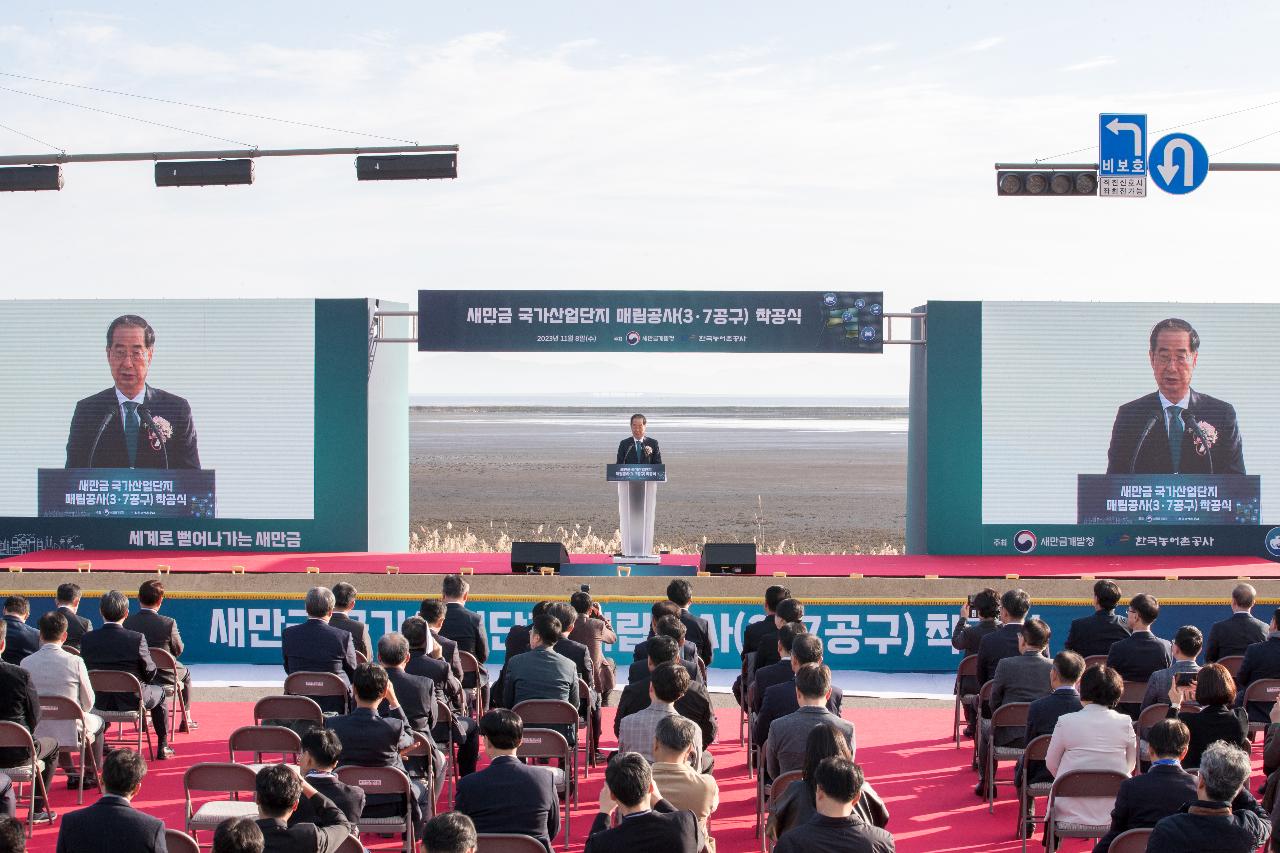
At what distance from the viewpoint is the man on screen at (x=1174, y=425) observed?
1709 centimetres

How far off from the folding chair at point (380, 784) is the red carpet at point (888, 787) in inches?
39.0

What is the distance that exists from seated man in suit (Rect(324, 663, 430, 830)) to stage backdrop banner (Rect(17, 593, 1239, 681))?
6438 mm

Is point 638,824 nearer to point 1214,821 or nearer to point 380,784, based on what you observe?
point 380,784

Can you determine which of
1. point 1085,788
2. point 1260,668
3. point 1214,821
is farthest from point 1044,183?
point 1214,821

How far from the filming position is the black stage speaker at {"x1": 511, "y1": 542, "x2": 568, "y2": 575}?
14391 mm

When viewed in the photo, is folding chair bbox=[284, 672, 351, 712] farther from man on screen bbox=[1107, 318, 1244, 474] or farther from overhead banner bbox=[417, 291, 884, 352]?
man on screen bbox=[1107, 318, 1244, 474]

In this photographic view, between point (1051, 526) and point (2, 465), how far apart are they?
14.2m

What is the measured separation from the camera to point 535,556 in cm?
1447

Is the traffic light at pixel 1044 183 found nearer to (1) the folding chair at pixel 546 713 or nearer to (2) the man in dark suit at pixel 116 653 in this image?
(1) the folding chair at pixel 546 713

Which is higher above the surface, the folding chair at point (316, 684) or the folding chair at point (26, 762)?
the folding chair at point (316, 684)

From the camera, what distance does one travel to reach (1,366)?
18.0 meters

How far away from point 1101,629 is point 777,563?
630 centimetres

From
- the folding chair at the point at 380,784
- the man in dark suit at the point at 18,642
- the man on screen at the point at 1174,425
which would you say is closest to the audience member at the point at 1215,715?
the folding chair at the point at 380,784

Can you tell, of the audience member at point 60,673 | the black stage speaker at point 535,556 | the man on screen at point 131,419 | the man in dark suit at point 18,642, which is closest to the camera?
the audience member at point 60,673
